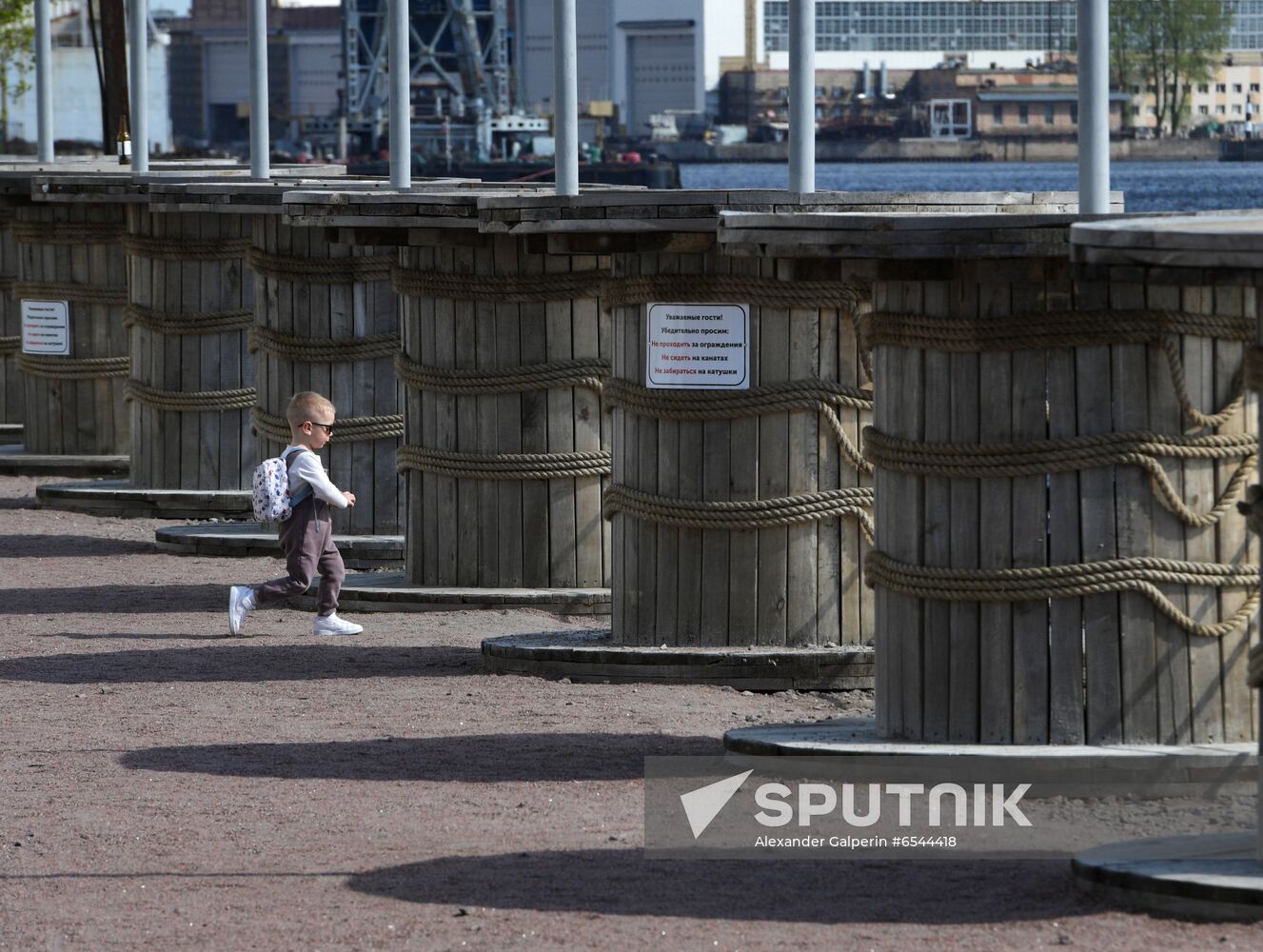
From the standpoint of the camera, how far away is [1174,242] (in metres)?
6.10

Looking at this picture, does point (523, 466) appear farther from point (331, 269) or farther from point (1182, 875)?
point (1182, 875)

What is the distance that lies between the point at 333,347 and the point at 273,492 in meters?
2.27

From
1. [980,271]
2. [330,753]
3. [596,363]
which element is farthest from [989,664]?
[596,363]

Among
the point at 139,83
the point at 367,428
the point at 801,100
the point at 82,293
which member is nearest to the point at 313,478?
the point at 367,428

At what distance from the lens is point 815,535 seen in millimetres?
9578

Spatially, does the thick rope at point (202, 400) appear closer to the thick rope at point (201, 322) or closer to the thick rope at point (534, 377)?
the thick rope at point (201, 322)

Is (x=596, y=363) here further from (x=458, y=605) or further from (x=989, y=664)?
(x=989, y=664)

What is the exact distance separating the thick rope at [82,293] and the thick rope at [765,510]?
8.10 meters

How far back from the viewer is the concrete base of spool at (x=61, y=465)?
56.5 ft

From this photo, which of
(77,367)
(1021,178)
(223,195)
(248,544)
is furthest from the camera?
(1021,178)

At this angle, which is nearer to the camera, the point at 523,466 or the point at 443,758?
the point at 443,758

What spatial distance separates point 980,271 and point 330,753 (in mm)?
2714

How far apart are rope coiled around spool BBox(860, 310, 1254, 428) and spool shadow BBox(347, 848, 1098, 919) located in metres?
1.55

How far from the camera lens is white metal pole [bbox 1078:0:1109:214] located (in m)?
7.70
